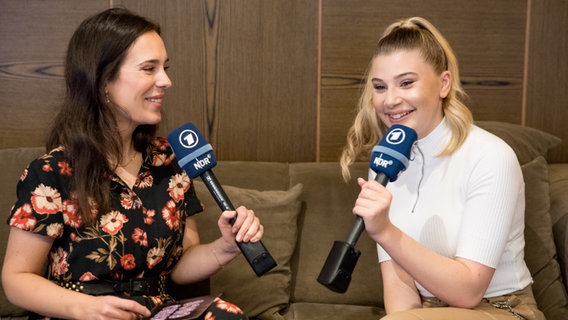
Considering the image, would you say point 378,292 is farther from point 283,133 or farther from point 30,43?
point 30,43

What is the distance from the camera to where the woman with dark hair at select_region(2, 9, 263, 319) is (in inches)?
61.7

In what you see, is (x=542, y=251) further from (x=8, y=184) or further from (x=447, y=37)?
(x=8, y=184)

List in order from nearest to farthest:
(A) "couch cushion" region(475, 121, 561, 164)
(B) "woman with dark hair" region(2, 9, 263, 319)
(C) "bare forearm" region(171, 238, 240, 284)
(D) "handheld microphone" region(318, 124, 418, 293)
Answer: (D) "handheld microphone" region(318, 124, 418, 293) < (B) "woman with dark hair" region(2, 9, 263, 319) < (C) "bare forearm" region(171, 238, 240, 284) < (A) "couch cushion" region(475, 121, 561, 164)

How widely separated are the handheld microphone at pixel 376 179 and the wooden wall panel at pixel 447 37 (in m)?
1.02

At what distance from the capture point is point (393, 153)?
1427 millimetres

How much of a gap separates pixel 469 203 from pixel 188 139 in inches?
26.8

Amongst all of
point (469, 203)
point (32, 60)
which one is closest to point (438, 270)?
point (469, 203)

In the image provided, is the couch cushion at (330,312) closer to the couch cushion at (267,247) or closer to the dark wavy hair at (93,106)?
the couch cushion at (267,247)

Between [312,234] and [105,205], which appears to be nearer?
[105,205]

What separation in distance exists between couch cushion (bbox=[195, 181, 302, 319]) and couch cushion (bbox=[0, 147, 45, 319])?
55cm

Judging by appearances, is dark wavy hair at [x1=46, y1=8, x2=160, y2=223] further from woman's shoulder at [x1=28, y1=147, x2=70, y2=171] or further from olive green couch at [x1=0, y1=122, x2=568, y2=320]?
olive green couch at [x1=0, y1=122, x2=568, y2=320]

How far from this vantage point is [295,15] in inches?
96.3

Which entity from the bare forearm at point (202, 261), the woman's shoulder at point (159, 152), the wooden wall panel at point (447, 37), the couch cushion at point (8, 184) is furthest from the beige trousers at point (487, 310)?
the couch cushion at point (8, 184)

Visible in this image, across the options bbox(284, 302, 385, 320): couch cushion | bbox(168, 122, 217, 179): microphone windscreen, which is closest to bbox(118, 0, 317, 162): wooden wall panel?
bbox(284, 302, 385, 320): couch cushion
